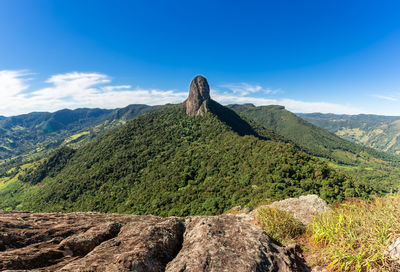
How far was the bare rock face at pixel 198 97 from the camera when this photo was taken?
474 ft

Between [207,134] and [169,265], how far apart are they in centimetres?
11670

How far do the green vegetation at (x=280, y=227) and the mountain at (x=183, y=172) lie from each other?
14622mm

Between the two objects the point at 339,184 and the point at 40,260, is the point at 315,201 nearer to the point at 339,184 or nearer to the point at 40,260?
the point at 40,260

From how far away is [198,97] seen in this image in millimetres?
148875

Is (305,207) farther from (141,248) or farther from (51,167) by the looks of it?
(51,167)

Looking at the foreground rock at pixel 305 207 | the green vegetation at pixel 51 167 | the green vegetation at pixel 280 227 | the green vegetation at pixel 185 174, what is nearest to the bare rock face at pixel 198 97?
the green vegetation at pixel 185 174

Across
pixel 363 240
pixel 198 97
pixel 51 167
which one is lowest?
pixel 51 167

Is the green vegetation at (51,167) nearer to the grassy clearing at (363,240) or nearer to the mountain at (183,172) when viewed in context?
the mountain at (183,172)

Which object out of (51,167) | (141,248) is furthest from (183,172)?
(51,167)

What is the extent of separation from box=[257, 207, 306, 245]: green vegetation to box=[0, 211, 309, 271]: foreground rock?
2.85ft

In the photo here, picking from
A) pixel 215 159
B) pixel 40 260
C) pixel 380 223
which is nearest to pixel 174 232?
pixel 40 260

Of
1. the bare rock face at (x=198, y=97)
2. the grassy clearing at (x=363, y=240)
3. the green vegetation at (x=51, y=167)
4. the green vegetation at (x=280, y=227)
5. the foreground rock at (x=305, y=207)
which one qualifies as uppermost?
the bare rock face at (x=198, y=97)

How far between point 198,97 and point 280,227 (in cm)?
14671

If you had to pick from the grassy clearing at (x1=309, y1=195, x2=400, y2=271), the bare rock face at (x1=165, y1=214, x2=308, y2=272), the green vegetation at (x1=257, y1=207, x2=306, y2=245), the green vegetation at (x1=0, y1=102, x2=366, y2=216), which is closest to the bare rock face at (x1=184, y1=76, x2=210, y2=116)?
the green vegetation at (x1=0, y1=102, x2=366, y2=216)
